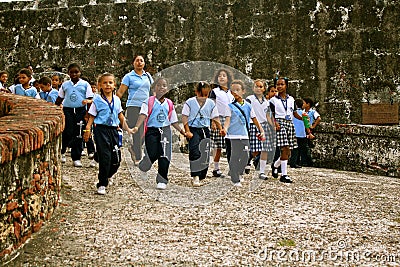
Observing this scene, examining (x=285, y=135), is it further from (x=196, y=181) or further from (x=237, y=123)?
(x=196, y=181)

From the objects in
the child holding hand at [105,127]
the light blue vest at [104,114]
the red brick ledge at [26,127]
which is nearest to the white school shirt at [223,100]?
the child holding hand at [105,127]

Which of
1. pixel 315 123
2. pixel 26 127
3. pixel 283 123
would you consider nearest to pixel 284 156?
pixel 283 123

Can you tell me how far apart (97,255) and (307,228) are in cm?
189

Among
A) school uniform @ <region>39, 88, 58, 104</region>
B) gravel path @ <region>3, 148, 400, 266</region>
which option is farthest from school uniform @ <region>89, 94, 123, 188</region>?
school uniform @ <region>39, 88, 58, 104</region>

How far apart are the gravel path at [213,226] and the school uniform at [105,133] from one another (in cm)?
30

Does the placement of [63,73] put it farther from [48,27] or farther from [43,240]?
[43,240]

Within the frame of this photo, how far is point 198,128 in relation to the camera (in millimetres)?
7395

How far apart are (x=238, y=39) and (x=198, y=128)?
5.19 metres

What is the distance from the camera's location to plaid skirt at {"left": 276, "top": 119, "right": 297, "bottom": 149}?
7945mm

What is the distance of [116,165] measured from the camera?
660cm

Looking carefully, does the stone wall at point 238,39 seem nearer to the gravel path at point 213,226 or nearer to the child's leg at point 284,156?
the child's leg at point 284,156

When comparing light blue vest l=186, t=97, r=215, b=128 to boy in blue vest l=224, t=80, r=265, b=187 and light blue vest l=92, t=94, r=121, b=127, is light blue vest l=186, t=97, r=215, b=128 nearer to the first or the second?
boy in blue vest l=224, t=80, r=265, b=187

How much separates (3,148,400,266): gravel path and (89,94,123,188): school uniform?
0.30 metres

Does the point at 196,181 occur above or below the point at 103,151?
below
